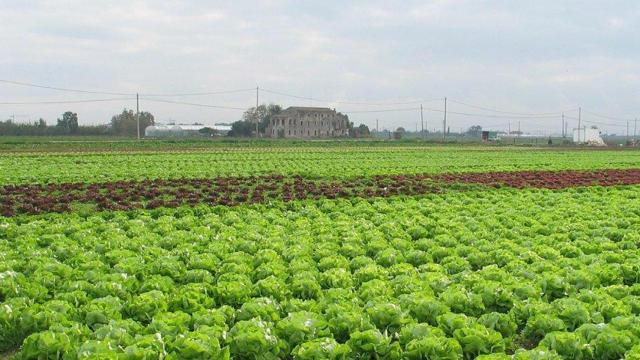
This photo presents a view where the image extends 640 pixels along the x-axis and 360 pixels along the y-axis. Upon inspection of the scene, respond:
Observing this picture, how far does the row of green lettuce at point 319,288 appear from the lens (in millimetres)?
6301

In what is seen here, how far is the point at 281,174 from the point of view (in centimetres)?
2889

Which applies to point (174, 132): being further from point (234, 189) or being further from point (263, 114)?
point (234, 189)

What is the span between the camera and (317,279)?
905cm

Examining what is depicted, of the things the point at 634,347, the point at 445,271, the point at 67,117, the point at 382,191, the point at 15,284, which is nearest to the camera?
the point at 634,347

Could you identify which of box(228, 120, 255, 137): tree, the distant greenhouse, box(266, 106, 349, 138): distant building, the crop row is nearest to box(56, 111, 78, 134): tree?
the distant greenhouse

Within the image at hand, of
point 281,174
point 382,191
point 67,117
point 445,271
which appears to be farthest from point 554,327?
point 67,117

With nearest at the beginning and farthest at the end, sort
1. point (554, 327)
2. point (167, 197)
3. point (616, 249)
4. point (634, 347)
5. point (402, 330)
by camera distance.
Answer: point (634, 347) < point (402, 330) < point (554, 327) < point (616, 249) < point (167, 197)

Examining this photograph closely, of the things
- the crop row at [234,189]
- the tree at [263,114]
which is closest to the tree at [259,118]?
the tree at [263,114]

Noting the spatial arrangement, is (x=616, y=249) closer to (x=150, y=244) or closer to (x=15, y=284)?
(x=150, y=244)

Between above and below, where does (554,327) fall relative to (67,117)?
below

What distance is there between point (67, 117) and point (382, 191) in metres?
105

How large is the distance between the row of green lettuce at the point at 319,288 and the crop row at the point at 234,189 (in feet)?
12.1

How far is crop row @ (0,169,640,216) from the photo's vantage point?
18156 mm

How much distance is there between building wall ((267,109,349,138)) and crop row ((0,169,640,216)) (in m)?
104
